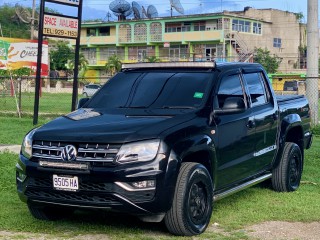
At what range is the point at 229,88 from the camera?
724 cm

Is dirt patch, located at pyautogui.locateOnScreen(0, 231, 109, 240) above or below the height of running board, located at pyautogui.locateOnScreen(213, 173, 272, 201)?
below

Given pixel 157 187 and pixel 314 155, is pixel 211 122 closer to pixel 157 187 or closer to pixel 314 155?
pixel 157 187

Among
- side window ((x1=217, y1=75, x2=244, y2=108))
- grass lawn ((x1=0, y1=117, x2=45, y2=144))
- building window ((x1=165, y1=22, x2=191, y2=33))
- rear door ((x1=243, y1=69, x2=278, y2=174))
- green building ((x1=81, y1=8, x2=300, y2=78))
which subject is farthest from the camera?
building window ((x1=165, y1=22, x2=191, y2=33))

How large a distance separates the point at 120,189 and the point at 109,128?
0.63 metres

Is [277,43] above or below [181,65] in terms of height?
above

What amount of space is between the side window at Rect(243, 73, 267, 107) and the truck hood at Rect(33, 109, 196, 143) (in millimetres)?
1584

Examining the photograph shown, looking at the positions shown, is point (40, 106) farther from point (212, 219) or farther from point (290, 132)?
point (212, 219)

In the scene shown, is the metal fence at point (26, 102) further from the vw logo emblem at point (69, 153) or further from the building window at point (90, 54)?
the vw logo emblem at point (69, 153)

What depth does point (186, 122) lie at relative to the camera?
244 inches

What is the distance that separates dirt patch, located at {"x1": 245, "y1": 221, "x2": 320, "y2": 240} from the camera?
6.21 meters

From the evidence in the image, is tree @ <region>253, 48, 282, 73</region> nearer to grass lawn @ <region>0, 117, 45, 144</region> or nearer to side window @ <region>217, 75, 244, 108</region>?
grass lawn @ <region>0, 117, 45, 144</region>

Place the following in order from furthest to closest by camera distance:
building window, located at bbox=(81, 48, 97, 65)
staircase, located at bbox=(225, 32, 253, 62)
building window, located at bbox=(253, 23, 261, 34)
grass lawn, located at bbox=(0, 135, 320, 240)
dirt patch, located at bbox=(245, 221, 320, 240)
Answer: building window, located at bbox=(81, 48, 97, 65) < building window, located at bbox=(253, 23, 261, 34) < staircase, located at bbox=(225, 32, 253, 62) < grass lawn, located at bbox=(0, 135, 320, 240) < dirt patch, located at bbox=(245, 221, 320, 240)

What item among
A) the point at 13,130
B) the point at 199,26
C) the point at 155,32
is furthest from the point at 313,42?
the point at 155,32

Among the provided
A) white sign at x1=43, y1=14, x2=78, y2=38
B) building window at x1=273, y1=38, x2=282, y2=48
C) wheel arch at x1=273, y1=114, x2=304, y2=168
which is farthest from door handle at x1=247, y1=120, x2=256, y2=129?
building window at x1=273, y1=38, x2=282, y2=48
